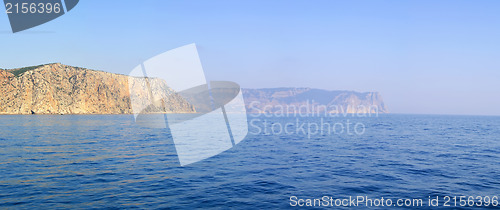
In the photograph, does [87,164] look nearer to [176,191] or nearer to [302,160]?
[176,191]

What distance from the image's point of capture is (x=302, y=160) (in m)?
33.1

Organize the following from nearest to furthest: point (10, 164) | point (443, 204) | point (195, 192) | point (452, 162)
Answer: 1. point (443, 204)
2. point (195, 192)
3. point (10, 164)
4. point (452, 162)

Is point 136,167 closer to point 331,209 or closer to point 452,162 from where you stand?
point 331,209

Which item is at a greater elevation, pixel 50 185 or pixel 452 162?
pixel 50 185

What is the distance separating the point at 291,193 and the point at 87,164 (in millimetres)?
20728

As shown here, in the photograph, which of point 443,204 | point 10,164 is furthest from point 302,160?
point 10,164

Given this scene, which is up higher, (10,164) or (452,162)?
(10,164)

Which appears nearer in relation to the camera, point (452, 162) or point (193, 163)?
point (193, 163)

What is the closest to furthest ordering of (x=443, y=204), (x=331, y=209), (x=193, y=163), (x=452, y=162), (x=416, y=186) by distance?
(x=331, y=209), (x=443, y=204), (x=416, y=186), (x=193, y=163), (x=452, y=162)

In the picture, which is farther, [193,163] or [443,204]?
[193,163]

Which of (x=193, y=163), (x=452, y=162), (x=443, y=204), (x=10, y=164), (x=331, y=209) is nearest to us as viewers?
(x=331, y=209)

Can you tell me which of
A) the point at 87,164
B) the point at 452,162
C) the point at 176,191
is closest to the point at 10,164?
the point at 87,164

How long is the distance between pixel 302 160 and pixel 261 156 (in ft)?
18.5

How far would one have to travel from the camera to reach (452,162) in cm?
3272
